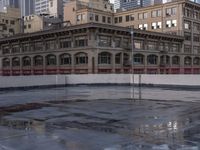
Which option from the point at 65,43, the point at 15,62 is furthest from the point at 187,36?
the point at 15,62

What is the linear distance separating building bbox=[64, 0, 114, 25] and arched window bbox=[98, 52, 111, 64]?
2314 cm

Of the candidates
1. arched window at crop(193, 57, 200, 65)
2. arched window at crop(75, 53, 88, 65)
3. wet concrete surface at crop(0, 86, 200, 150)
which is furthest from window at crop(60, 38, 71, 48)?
wet concrete surface at crop(0, 86, 200, 150)

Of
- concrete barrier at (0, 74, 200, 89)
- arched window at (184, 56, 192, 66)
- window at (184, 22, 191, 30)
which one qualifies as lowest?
concrete barrier at (0, 74, 200, 89)

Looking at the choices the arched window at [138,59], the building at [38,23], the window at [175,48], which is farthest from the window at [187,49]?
the building at [38,23]

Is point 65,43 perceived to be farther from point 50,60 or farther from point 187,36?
point 187,36

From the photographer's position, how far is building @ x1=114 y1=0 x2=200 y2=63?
95.6 m

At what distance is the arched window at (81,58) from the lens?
234ft

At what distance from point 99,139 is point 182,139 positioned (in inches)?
103

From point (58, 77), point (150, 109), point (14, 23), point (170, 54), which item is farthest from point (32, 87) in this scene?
point (14, 23)

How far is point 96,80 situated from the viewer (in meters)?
48.0

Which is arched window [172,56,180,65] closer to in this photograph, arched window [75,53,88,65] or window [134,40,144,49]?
window [134,40,144,49]

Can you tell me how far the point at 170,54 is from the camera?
9038 centimetres

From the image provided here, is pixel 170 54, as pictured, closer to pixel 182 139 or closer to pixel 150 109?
pixel 150 109

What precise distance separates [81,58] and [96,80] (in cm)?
2488
